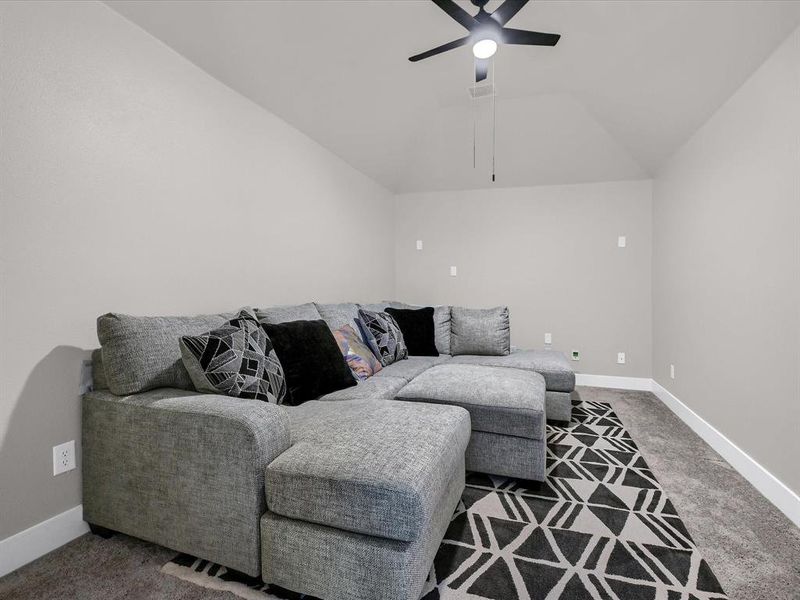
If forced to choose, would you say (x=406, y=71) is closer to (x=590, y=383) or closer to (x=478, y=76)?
(x=478, y=76)

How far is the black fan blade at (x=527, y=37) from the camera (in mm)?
2125

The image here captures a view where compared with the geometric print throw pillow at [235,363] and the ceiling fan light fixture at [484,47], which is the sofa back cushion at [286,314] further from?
the ceiling fan light fixture at [484,47]

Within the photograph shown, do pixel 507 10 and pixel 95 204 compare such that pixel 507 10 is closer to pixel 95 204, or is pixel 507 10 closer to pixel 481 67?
pixel 481 67

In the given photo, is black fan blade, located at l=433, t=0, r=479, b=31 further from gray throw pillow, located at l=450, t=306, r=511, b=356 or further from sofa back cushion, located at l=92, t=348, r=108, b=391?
gray throw pillow, located at l=450, t=306, r=511, b=356

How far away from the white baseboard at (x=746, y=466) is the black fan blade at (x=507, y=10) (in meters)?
2.69

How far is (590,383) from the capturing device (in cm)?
460

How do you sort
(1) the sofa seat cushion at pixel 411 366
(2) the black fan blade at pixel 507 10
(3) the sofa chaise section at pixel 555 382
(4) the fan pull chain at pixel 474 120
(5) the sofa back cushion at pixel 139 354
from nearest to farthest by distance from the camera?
(5) the sofa back cushion at pixel 139 354
(2) the black fan blade at pixel 507 10
(1) the sofa seat cushion at pixel 411 366
(3) the sofa chaise section at pixel 555 382
(4) the fan pull chain at pixel 474 120

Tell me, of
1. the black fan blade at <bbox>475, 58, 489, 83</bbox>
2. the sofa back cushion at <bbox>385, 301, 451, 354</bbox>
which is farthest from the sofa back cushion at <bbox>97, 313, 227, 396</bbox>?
the sofa back cushion at <bbox>385, 301, 451, 354</bbox>

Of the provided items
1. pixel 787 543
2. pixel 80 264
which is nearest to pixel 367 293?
pixel 80 264

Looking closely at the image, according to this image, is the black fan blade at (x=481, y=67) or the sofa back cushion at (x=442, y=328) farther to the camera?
the sofa back cushion at (x=442, y=328)

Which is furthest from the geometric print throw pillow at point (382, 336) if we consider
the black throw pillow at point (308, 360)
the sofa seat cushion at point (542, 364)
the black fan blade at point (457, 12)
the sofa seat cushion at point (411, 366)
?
the black fan blade at point (457, 12)

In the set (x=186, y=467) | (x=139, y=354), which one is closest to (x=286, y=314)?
(x=139, y=354)

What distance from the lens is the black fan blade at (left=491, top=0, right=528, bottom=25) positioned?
1916mm

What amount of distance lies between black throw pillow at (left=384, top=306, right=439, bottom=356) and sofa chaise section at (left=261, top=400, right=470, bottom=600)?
2.29 metres
